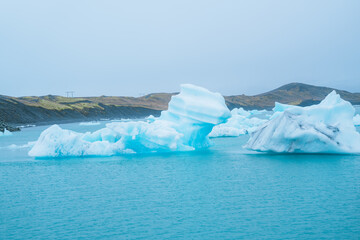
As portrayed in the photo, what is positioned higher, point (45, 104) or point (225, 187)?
point (45, 104)

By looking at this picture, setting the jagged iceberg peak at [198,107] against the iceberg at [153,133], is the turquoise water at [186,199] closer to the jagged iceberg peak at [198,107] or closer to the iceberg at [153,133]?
the iceberg at [153,133]

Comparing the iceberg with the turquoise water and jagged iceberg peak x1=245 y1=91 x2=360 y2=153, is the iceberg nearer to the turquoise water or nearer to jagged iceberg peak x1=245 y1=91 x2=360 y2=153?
the turquoise water

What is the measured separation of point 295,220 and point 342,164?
7.22 m

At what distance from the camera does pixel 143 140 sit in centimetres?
1961

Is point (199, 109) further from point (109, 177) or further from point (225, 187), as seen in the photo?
point (225, 187)

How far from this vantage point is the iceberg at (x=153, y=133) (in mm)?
18781

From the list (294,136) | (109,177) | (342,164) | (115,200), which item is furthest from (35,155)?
(342,164)

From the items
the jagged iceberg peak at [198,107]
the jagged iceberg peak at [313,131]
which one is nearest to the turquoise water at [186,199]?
the jagged iceberg peak at [313,131]

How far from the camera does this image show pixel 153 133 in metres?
18.8

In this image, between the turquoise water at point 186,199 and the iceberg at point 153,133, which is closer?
the turquoise water at point 186,199

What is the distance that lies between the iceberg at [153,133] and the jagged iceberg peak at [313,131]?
3.04m

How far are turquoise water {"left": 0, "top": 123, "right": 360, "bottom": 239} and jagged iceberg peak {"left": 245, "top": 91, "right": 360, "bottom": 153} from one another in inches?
17.9

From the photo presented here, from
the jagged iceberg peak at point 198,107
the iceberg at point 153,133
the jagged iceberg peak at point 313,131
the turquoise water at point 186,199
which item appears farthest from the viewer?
the jagged iceberg peak at point 198,107

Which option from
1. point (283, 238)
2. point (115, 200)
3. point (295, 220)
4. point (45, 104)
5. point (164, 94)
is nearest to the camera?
point (283, 238)
